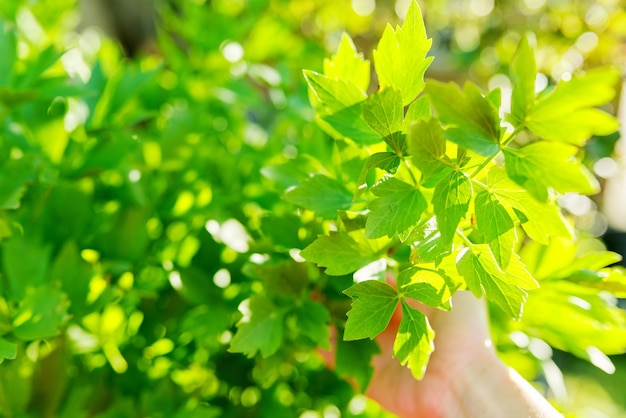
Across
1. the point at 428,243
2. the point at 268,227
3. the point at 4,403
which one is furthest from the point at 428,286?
the point at 4,403

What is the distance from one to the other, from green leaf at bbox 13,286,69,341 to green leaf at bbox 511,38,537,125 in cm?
26

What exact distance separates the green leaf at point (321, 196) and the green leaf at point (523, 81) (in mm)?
94

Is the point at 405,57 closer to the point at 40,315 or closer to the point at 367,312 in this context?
the point at 367,312

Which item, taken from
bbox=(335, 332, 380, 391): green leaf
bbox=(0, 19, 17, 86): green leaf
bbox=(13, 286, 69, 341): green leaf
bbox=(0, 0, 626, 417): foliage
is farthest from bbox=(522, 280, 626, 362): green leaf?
bbox=(0, 19, 17, 86): green leaf

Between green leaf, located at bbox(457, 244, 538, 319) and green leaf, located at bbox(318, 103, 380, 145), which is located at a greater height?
green leaf, located at bbox(318, 103, 380, 145)

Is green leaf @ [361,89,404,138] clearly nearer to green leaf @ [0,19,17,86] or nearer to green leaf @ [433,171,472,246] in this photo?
green leaf @ [433,171,472,246]

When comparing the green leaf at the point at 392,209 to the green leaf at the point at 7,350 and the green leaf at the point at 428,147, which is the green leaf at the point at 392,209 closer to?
the green leaf at the point at 428,147

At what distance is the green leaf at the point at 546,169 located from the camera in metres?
0.23

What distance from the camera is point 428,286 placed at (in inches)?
10.2

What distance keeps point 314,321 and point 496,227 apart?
138 mm

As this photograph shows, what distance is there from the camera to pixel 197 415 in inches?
15.8

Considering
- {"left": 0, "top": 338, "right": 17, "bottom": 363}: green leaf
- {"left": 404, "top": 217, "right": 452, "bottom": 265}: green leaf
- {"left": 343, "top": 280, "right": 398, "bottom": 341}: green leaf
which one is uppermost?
{"left": 404, "top": 217, "right": 452, "bottom": 265}: green leaf

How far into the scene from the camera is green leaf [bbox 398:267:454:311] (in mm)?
255

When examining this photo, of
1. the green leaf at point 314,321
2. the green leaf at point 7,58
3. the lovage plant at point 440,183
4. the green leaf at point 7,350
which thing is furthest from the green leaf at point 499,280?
the green leaf at point 7,58
